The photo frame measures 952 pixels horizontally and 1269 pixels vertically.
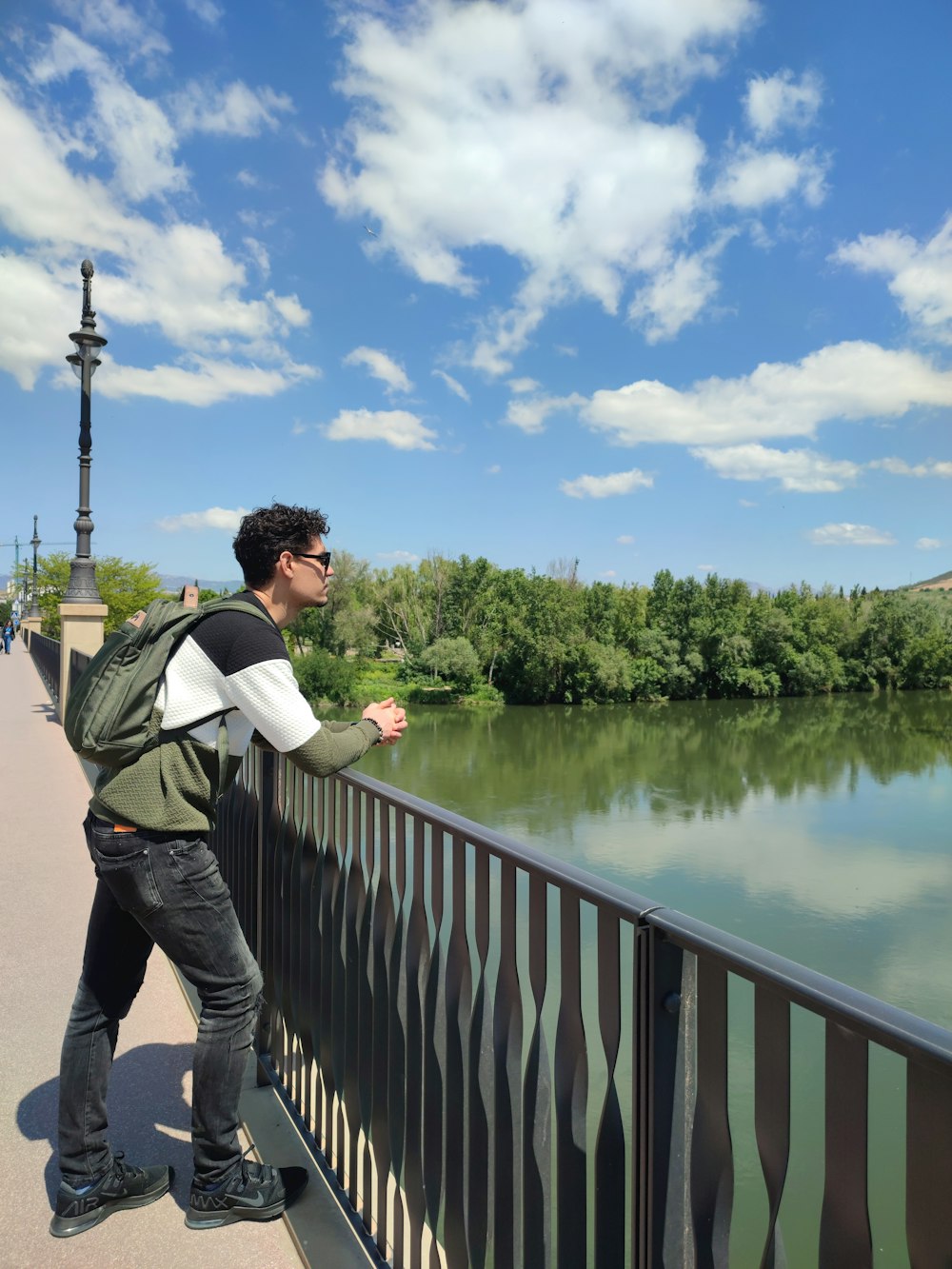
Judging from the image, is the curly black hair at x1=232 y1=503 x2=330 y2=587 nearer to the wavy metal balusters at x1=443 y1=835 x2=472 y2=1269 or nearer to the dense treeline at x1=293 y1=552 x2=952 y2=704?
the wavy metal balusters at x1=443 y1=835 x2=472 y2=1269

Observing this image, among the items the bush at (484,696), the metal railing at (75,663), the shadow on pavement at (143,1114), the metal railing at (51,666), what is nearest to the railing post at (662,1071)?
the shadow on pavement at (143,1114)

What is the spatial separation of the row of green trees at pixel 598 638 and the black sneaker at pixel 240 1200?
41.8 m

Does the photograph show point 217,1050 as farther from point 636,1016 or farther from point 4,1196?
point 636,1016

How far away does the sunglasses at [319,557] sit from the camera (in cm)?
227

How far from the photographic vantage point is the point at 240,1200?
2178 mm

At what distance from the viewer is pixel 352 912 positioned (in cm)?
227

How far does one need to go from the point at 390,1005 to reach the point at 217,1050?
1.35ft

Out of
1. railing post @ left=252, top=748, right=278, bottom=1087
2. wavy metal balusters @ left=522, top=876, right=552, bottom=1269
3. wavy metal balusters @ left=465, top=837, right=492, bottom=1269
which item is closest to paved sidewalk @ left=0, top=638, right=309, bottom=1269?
railing post @ left=252, top=748, right=278, bottom=1087

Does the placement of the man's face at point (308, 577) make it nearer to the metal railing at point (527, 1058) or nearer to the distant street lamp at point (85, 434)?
the metal railing at point (527, 1058)

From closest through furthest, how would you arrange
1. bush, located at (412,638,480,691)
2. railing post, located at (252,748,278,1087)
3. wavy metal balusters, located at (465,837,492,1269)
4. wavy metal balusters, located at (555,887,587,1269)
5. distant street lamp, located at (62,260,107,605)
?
1. wavy metal balusters, located at (555,887,587,1269)
2. wavy metal balusters, located at (465,837,492,1269)
3. railing post, located at (252,748,278,1087)
4. distant street lamp, located at (62,260,107,605)
5. bush, located at (412,638,480,691)

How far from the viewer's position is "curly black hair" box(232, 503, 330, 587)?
2.26 meters

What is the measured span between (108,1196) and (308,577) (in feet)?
5.25

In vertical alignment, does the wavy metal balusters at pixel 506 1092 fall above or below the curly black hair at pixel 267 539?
below

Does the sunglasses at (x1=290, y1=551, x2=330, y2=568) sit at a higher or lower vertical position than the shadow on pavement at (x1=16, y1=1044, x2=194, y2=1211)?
higher
